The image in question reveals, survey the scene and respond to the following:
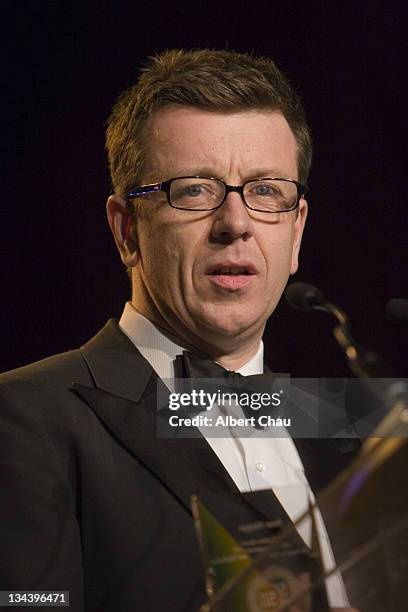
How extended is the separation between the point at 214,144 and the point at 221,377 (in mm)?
489

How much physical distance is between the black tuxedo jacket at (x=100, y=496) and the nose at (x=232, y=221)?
368mm

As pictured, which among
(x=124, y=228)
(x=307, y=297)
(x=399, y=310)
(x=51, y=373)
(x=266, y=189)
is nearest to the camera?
(x=307, y=297)

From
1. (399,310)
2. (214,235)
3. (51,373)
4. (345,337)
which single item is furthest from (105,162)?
(345,337)

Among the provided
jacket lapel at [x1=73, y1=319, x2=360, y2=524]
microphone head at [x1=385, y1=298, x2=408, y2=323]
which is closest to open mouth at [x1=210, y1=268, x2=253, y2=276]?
jacket lapel at [x1=73, y1=319, x2=360, y2=524]

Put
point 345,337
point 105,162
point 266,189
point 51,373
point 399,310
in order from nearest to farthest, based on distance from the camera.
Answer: point 345,337 → point 399,310 → point 51,373 → point 266,189 → point 105,162

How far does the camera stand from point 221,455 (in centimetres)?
177

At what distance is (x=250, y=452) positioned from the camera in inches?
71.2

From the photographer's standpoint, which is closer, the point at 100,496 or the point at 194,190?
the point at 100,496

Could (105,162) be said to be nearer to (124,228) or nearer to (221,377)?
(124,228)

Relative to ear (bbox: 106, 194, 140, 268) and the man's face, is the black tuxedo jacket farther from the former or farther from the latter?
ear (bbox: 106, 194, 140, 268)

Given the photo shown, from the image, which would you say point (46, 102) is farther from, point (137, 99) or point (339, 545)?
point (339, 545)

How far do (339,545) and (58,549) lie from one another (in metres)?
0.60

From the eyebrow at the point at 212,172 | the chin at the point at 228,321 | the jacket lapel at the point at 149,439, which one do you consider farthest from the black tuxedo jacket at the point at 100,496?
the eyebrow at the point at 212,172

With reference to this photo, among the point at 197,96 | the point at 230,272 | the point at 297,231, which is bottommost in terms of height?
the point at 230,272
